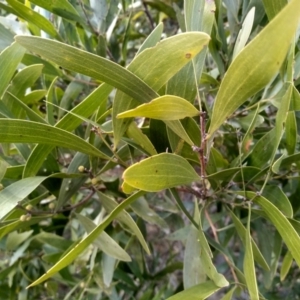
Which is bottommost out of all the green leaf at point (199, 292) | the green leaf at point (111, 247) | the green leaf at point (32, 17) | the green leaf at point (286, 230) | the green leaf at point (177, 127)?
the green leaf at point (199, 292)

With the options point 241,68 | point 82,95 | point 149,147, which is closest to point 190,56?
point 241,68

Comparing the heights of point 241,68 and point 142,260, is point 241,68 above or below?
above

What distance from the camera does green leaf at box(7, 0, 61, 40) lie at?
0.57 metres

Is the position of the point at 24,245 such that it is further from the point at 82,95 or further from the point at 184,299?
the point at 184,299

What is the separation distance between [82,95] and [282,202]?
52cm

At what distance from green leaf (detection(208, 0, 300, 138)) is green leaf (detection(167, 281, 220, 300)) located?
0.22 m

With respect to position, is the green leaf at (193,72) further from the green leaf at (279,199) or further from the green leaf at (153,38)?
the green leaf at (279,199)

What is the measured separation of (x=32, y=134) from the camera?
17.3 inches

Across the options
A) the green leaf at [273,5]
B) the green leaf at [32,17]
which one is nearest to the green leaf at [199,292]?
the green leaf at [273,5]

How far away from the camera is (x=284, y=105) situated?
1.32ft

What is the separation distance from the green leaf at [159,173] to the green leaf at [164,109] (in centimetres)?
4

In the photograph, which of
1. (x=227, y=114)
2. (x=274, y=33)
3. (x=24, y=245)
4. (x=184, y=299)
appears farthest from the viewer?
(x=24, y=245)

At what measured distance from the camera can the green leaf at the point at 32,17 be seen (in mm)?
569

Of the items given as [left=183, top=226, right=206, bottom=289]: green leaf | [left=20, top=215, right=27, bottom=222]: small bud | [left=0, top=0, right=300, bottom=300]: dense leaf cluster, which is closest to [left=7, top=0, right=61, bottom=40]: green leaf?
[left=0, top=0, right=300, bottom=300]: dense leaf cluster
